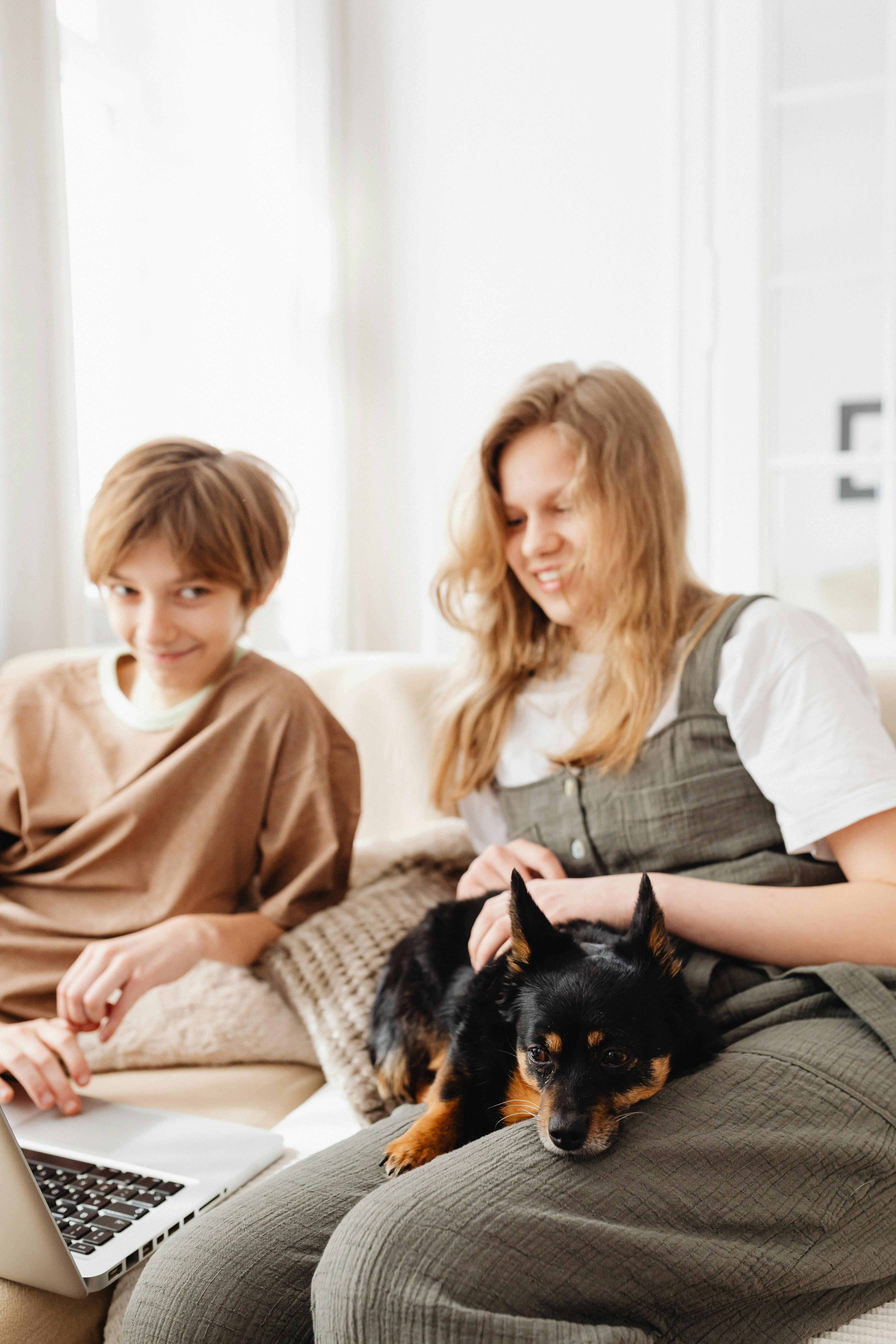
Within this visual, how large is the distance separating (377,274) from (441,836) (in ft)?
6.98

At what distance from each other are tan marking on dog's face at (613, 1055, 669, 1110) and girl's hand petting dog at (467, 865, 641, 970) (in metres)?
0.21

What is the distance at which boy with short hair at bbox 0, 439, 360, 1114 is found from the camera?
1454mm

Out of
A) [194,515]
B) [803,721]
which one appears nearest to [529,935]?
[803,721]

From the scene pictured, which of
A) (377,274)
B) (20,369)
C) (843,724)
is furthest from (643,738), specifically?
(377,274)

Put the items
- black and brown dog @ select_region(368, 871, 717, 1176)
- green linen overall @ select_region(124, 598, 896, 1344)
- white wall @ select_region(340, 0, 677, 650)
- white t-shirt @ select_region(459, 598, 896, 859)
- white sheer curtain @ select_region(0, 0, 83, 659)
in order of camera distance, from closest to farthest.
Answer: green linen overall @ select_region(124, 598, 896, 1344) → black and brown dog @ select_region(368, 871, 717, 1176) → white t-shirt @ select_region(459, 598, 896, 859) → white sheer curtain @ select_region(0, 0, 83, 659) → white wall @ select_region(340, 0, 677, 650)

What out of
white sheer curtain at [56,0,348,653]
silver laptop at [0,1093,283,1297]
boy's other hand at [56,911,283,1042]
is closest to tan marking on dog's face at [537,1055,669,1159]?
silver laptop at [0,1093,283,1297]

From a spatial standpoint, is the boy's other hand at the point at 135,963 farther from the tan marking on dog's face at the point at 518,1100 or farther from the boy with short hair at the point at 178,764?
the tan marking on dog's face at the point at 518,1100

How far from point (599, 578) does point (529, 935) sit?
0.55 meters

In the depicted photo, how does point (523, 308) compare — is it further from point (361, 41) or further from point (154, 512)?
point (154, 512)

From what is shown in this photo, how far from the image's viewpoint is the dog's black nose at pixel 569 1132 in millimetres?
847

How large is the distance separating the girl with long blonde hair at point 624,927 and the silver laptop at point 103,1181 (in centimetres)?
8

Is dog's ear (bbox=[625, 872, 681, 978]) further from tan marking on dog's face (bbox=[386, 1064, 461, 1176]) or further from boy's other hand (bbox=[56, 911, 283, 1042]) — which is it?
boy's other hand (bbox=[56, 911, 283, 1042])

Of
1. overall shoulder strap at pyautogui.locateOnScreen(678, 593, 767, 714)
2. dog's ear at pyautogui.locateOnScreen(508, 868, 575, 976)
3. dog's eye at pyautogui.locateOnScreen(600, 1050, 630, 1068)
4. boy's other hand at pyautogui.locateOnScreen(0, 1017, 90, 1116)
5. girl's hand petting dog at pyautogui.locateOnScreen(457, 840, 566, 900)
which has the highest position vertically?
overall shoulder strap at pyautogui.locateOnScreen(678, 593, 767, 714)

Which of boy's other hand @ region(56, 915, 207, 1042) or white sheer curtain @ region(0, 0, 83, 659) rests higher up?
white sheer curtain @ region(0, 0, 83, 659)
